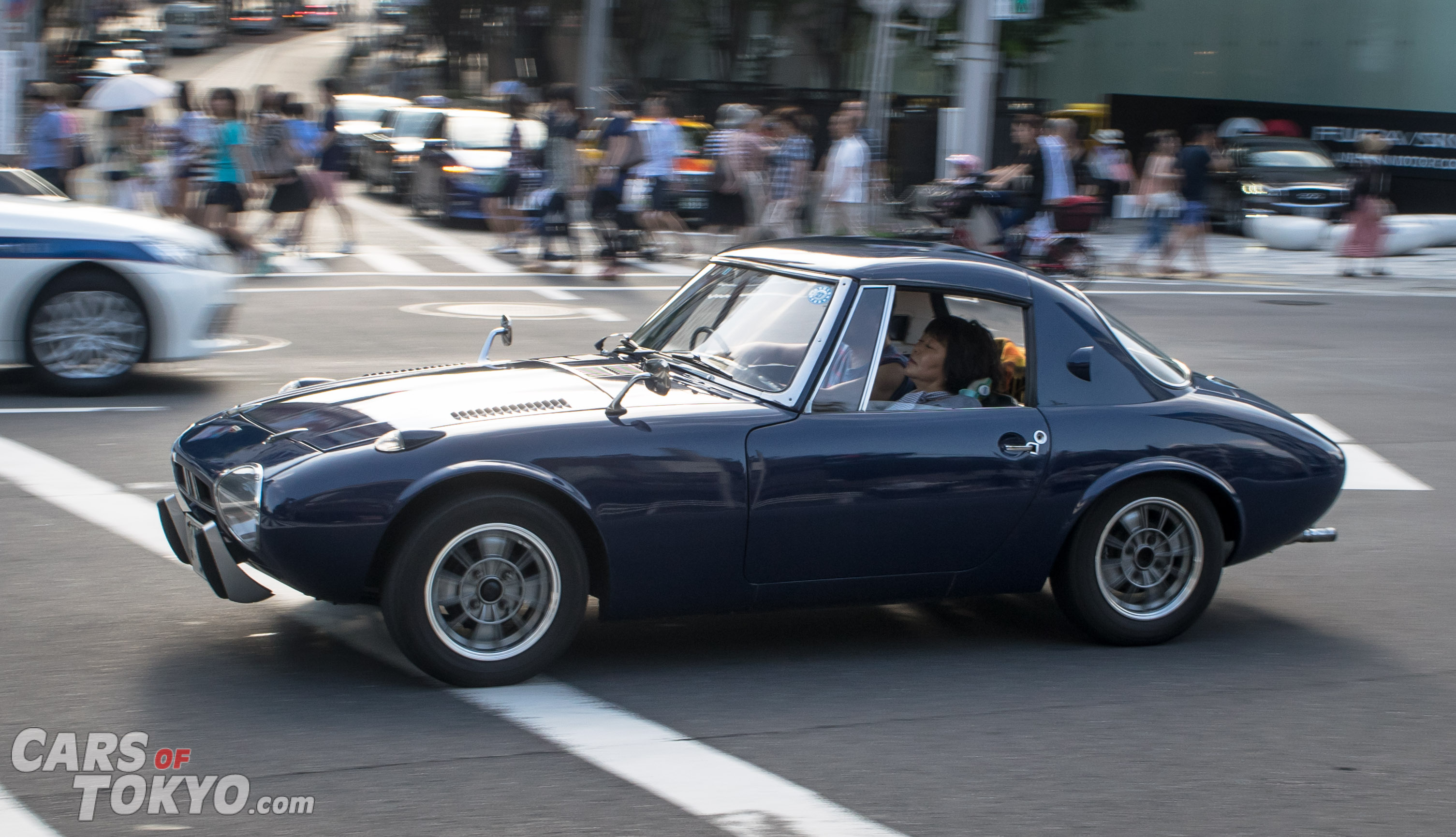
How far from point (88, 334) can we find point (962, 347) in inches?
245

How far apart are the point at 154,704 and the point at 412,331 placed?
8.68 metres

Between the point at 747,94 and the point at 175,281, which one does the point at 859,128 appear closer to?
the point at 175,281

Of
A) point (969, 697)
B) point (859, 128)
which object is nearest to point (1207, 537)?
point (969, 697)

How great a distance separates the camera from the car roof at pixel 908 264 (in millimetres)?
5496

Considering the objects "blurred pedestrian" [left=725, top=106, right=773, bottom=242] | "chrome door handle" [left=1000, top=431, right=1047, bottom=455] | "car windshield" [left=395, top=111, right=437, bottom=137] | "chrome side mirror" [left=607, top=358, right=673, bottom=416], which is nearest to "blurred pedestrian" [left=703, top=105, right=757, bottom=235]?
"blurred pedestrian" [left=725, top=106, right=773, bottom=242]

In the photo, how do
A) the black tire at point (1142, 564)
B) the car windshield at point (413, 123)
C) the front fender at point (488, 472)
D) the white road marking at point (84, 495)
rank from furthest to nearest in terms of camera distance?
the car windshield at point (413, 123), the white road marking at point (84, 495), the black tire at point (1142, 564), the front fender at point (488, 472)

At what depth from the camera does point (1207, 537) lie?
5.58 meters

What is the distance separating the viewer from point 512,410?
16.4 ft

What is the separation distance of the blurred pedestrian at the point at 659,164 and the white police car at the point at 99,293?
9314 millimetres

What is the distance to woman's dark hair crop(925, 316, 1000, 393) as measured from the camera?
18.5ft

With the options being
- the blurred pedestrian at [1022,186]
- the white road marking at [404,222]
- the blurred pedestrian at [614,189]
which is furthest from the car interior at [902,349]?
the white road marking at [404,222]

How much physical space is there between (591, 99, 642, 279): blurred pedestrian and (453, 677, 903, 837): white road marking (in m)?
12.7

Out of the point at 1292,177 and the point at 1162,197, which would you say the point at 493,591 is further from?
the point at 1292,177

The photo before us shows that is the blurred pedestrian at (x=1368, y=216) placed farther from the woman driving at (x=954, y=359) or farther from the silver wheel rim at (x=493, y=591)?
the silver wheel rim at (x=493, y=591)
